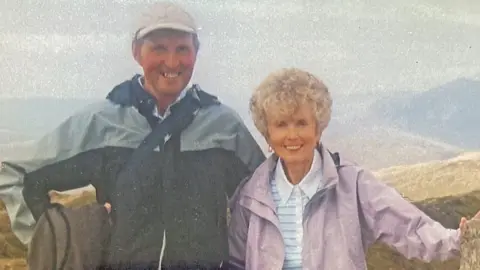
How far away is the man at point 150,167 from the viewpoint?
1.56 meters

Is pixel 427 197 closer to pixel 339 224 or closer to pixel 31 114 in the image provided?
pixel 339 224

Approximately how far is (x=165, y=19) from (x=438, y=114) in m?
0.68

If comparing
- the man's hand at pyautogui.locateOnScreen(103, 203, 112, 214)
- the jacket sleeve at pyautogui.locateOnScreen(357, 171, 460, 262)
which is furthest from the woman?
the man's hand at pyautogui.locateOnScreen(103, 203, 112, 214)

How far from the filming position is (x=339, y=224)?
1.52m

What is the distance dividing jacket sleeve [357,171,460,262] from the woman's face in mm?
141

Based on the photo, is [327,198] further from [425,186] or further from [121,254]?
[121,254]

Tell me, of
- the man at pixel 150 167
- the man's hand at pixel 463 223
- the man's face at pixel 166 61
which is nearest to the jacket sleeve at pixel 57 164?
the man at pixel 150 167

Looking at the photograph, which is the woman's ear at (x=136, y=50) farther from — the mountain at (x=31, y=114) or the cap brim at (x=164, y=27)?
the mountain at (x=31, y=114)

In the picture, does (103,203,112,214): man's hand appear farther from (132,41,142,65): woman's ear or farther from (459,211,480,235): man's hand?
(459,211,480,235): man's hand

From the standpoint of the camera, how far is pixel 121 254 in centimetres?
155

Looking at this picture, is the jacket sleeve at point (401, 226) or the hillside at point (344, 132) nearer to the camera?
the jacket sleeve at point (401, 226)

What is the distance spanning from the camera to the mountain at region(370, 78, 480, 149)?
163 cm

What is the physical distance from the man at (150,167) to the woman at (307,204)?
7 centimetres

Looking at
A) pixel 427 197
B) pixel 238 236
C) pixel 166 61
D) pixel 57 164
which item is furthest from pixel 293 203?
pixel 57 164
